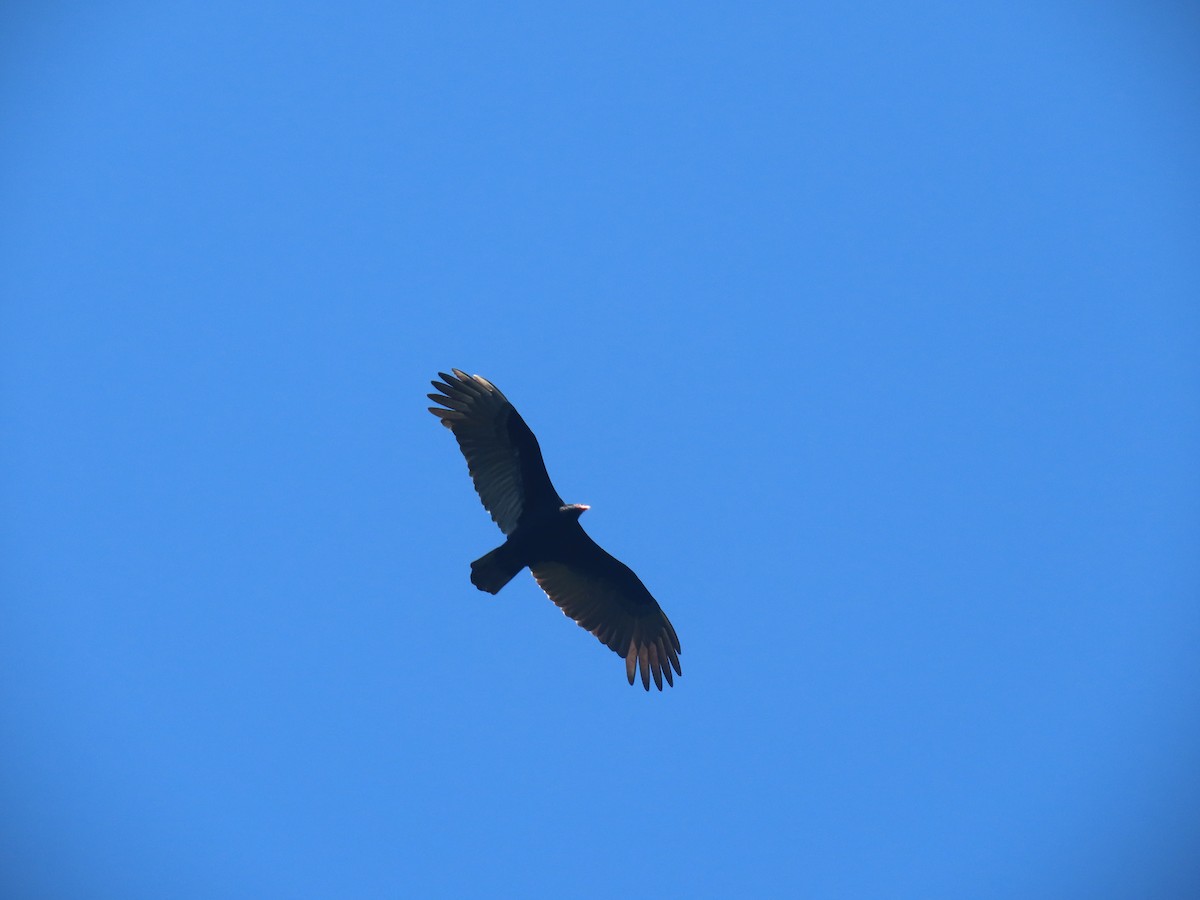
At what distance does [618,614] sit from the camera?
1442 centimetres

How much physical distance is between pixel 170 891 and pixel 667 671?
93.4 feet

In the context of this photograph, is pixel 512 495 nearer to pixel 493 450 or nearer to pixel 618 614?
pixel 493 450

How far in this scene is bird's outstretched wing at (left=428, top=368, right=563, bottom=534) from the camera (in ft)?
44.6

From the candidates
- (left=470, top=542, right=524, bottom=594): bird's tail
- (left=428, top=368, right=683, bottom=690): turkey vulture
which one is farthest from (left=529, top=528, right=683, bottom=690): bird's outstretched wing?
(left=470, top=542, right=524, bottom=594): bird's tail

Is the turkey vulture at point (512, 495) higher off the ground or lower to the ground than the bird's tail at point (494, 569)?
higher

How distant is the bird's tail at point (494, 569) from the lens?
13.2 metres

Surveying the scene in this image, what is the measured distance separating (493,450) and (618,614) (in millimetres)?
2889

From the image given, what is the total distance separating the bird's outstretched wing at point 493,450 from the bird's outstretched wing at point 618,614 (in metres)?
1.13

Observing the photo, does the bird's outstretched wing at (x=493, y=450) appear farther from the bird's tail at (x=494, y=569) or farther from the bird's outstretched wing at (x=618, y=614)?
the bird's outstretched wing at (x=618, y=614)

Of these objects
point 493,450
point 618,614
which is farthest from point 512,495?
point 618,614

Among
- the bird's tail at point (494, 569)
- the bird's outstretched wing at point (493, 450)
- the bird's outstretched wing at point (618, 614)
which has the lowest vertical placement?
the bird's tail at point (494, 569)

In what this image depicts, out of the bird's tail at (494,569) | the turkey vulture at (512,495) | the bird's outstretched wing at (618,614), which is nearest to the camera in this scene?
the bird's tail at (494,569)

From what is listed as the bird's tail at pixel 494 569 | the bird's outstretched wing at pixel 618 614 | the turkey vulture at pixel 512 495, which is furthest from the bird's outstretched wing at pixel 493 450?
the bird's outstretched wing at pixel 618 614

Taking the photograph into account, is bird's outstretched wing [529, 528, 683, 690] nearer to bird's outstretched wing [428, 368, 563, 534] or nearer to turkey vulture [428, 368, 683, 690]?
turkey vulture [428, 368, 683, 690]
